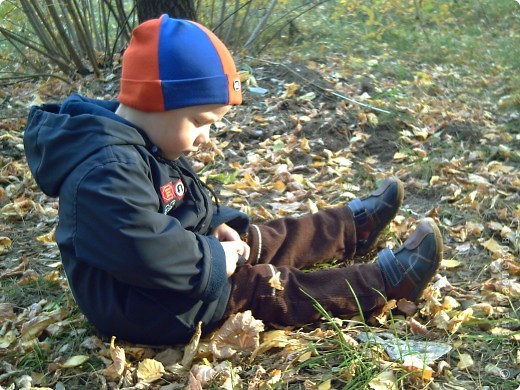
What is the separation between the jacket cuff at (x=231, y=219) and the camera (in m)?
2.40

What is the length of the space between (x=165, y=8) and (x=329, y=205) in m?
2.43

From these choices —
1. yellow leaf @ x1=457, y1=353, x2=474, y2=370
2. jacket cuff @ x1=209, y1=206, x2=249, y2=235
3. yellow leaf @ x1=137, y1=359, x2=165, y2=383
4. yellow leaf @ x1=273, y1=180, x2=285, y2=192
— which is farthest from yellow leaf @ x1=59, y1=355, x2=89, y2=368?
yellow leaf @ x1=273, y1=180, x2=285, y2=192

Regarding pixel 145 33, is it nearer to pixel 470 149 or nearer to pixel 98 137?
pixel 98 137

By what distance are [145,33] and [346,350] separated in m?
1.24

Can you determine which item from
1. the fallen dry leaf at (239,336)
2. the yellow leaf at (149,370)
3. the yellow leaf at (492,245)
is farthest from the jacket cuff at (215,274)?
the yellow leaf at (492,245)

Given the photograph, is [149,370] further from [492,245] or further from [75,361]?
[492,245]

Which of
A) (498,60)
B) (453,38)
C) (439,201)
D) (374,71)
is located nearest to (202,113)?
(439,201)

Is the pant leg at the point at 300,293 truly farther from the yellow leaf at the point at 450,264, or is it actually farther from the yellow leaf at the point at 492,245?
the yellow leaf at the point at 492,245

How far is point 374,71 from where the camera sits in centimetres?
568

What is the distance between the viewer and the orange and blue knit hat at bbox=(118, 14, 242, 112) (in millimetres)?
1953

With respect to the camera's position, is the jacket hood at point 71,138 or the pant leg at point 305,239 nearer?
the jacket hood at point 71,138

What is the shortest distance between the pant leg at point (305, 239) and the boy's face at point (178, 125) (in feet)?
2.00

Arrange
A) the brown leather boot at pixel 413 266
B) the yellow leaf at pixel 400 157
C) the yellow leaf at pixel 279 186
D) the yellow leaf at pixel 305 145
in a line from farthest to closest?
the yellow leaf at pixel 305 145 < the yellow leaf at pixel 400 157 < the yellow leaf at pixel 279 186 < the brown leather boot at pixel 413 266

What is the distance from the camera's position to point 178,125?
2.03 meters
